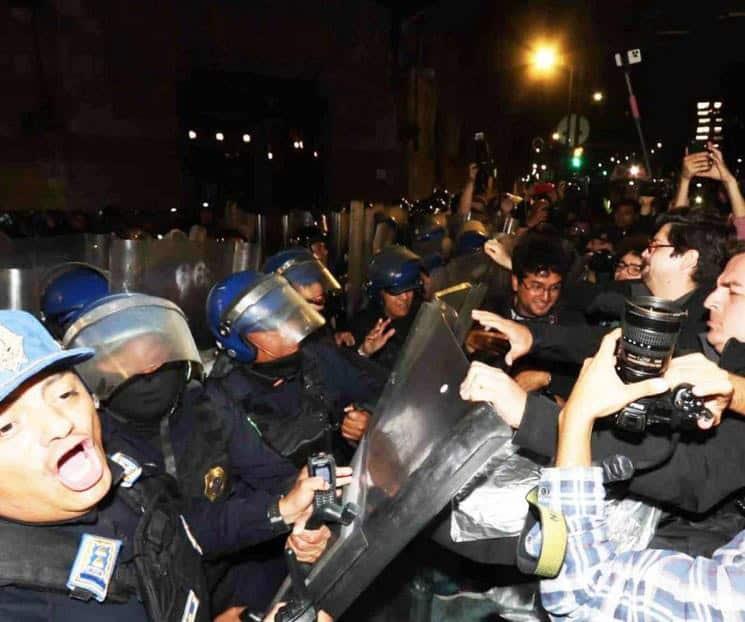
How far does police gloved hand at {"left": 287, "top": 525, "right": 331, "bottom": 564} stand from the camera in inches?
75.2

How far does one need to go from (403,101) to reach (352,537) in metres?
15.0

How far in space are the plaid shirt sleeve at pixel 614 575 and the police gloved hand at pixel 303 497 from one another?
32.3 inches

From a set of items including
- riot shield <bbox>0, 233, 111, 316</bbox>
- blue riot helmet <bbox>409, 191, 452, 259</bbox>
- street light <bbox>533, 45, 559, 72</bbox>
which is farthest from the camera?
street light <bbox>533, 45, 559, 72</bbox>

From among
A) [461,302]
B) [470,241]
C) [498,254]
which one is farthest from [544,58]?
[461,302]

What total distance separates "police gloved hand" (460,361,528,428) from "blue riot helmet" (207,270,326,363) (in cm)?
126

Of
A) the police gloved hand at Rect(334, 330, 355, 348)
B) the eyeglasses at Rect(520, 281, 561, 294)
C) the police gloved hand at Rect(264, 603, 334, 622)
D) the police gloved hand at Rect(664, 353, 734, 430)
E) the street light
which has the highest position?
the street light

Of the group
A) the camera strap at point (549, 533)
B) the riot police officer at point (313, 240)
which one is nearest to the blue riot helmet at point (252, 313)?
the camera strap at point (549, 533)

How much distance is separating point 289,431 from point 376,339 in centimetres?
159

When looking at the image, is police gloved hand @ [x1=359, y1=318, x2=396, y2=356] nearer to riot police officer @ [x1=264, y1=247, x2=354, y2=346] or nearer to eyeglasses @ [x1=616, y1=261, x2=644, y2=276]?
riot police officer @ [x1=264, y1=247, x2=354, y2=346]

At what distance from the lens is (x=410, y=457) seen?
1.52 meters

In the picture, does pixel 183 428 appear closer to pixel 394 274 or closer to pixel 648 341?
pixel 648 341

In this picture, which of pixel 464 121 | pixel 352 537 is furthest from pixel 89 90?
pixel 464 121

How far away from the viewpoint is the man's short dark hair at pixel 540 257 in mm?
3867

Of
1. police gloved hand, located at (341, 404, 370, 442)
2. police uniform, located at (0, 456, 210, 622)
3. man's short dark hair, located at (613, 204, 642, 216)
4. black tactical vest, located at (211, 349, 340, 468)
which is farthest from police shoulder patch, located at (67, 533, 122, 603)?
man's short dark hair, located at (613, 204, 642, 216)
